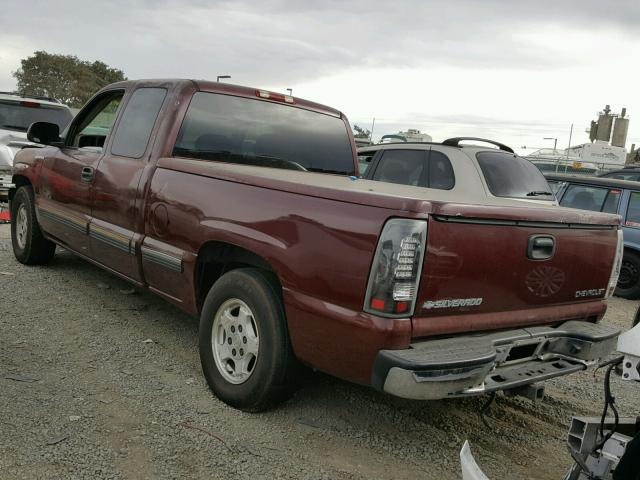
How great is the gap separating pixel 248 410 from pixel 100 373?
111cm

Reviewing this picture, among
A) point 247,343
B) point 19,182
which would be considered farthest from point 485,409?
point 19,182

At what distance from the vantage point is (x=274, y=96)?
461 cm

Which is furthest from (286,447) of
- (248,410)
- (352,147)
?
(352,147)

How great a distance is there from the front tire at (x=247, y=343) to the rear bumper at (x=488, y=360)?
67 centimetres

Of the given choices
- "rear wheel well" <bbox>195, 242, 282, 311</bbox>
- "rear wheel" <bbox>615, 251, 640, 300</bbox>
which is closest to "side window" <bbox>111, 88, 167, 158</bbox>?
"rear wheel well" <bbox>195, 242, 282, 311</bbox>

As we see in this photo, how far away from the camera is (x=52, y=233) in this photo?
5465 millimetres

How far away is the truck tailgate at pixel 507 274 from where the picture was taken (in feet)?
8.70

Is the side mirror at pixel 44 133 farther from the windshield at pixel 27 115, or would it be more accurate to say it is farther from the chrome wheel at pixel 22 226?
the windshield at pixel 27 115

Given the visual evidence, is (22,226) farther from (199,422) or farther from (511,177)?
(511,177)

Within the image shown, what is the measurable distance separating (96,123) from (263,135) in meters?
1.90

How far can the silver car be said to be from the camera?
962 cm

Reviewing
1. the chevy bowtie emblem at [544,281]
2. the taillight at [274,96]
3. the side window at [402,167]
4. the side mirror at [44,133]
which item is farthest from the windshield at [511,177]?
the side mirror at [44,133]

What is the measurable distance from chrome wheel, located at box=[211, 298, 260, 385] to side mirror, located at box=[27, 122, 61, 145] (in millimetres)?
3086

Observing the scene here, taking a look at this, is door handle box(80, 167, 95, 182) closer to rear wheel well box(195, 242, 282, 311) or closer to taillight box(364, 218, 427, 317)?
rear wheel well box(195, 242, 282, 311)
